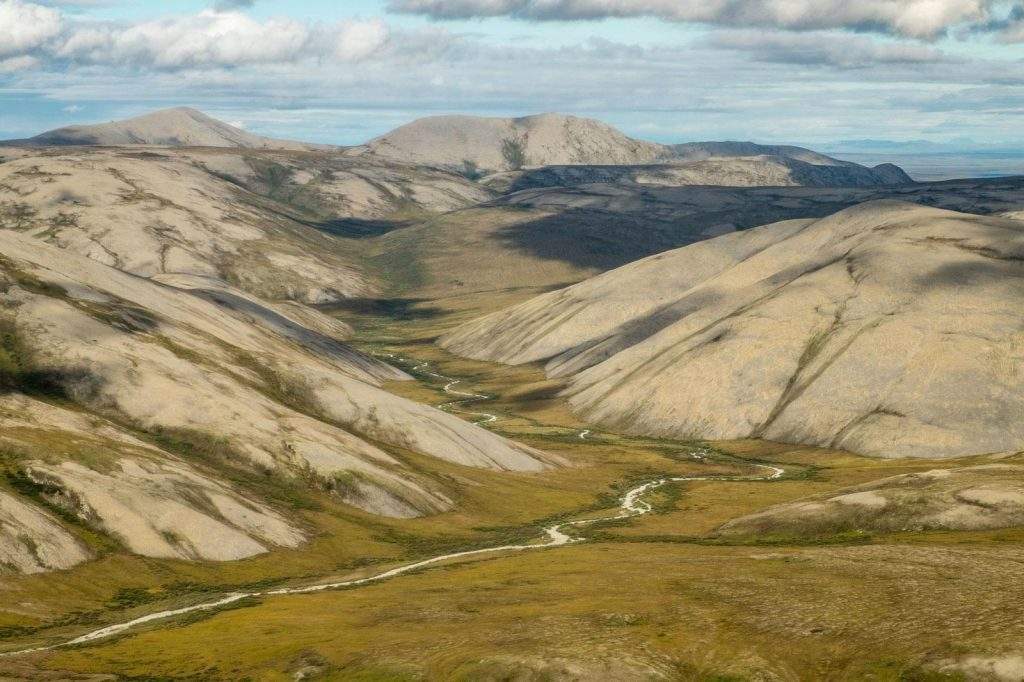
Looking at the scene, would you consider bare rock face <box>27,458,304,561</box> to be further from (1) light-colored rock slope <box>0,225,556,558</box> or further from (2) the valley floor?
(2) the valley floor

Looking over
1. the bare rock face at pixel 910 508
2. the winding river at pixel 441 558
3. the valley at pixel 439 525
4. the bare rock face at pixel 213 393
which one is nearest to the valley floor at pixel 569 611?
the valley at pixel 439 525

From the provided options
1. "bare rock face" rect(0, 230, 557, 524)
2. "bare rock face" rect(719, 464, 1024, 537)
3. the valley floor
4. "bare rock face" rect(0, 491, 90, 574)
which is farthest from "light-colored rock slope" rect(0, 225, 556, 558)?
"bare rock face" rect(719, 464, 1024, 537)

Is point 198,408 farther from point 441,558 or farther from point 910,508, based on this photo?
point 910,508

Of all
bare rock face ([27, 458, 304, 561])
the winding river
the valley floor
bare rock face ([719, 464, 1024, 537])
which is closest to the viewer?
the valley floor

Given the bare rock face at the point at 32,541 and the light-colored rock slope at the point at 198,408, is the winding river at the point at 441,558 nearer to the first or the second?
the bare rock face at the point at 32,541

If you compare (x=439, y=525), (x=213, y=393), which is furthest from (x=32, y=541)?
(x=213, y=393)
